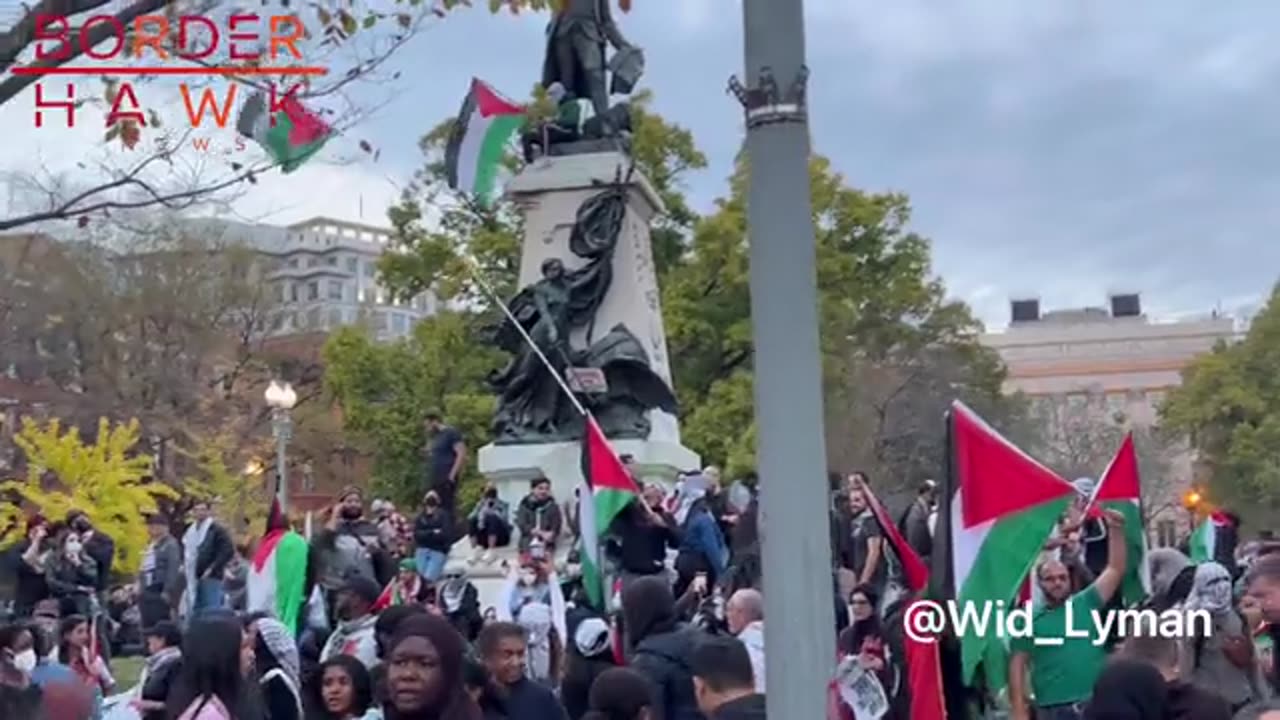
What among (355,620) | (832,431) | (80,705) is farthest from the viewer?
(832,431)

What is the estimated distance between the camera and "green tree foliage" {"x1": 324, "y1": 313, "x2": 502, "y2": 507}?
40.8 m

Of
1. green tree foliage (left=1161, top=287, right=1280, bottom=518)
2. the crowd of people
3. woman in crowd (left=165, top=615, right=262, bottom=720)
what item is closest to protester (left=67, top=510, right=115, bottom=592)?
the crowd of people

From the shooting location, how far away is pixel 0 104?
7352 millimetres

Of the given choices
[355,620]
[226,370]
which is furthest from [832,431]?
[355,620]

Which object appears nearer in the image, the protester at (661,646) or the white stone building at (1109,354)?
the protester at (661,646)

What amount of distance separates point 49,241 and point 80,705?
4093 cm

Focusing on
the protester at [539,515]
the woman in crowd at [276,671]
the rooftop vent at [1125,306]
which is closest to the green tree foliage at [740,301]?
the protester at [539,515]

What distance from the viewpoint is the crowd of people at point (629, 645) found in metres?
5.82

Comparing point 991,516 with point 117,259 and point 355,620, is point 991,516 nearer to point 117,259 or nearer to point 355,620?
point 355,620

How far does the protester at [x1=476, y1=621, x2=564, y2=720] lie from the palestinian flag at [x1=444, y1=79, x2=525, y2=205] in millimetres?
14173

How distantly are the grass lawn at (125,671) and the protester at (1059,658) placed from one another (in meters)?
8.66

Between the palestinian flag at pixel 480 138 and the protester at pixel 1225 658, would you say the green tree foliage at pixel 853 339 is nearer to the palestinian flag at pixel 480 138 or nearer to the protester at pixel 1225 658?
the palestinian flag at pixel 480 138

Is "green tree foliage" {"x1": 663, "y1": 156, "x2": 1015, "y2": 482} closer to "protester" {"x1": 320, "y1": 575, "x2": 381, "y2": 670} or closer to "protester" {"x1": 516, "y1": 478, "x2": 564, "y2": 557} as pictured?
"protester" {"x1": 516, "y1": 478, "x2": 564, "y2": 557}

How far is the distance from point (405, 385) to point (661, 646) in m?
35.1
